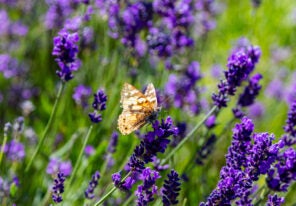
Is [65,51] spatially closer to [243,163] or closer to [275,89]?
[243,163]

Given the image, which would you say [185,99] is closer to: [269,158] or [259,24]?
[269,158]

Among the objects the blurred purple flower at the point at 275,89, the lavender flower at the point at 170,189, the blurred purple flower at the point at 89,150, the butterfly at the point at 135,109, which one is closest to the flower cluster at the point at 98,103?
the butterfly at the point at 135,109

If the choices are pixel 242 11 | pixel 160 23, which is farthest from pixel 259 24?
pixel 160 23

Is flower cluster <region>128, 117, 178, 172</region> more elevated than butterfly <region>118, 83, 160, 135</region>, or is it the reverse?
butterfly <region>118, 83, 160, 135</region>

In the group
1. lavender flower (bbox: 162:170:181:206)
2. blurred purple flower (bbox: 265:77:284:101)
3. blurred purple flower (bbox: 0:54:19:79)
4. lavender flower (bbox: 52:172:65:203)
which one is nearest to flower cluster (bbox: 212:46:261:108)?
lavender flower (bbox: 162:170:181:206)

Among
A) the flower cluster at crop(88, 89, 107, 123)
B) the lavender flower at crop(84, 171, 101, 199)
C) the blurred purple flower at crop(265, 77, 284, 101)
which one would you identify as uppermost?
the blurred purple flower at crop(265, 77, 284, 101)

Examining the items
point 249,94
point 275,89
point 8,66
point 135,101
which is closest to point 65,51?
point 135,101

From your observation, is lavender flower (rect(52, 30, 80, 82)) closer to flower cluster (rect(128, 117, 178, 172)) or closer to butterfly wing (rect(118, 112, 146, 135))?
butterfly wing (rect(118, 112, 146, 135))
